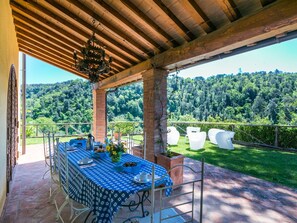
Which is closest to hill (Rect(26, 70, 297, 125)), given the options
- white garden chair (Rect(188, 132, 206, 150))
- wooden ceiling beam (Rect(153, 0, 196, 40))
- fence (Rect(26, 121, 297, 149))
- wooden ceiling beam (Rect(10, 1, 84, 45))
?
fence (Rect(26, 121, 297, 149))

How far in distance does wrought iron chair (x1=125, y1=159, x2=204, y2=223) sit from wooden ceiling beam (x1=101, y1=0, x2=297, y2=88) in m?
1.56

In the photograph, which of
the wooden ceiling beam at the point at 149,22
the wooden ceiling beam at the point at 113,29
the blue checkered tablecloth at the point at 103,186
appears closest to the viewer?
the blue checkered tablecloth at the point at 103,186

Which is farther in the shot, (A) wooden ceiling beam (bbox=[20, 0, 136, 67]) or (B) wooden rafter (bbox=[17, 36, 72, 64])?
(B) wooden rafter (bbox=[17, 36, 72, 64])

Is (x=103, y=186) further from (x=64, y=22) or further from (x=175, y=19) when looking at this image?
(x=64, y=22)

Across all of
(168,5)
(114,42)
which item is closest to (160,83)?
(114,42)

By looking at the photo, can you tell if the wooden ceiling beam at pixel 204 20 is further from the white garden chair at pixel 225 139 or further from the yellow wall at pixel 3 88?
the white garden chair at pixel 225 139

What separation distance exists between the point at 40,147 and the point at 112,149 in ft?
19.4

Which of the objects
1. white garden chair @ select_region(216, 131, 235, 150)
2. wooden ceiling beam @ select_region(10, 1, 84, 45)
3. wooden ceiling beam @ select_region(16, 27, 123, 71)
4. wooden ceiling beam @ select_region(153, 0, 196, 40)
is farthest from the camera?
white garden chair @ select_region(216, 131, 235, 150)

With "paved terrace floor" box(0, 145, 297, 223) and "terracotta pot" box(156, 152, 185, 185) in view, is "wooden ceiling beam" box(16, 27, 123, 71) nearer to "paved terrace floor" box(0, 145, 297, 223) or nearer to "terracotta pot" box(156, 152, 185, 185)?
"terracotta pot" box(156, 152, 185, 185)

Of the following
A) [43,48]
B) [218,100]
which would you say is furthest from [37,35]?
[218,100]

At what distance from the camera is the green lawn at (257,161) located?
165 inches

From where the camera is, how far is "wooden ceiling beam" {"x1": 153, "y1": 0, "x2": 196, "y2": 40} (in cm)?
247

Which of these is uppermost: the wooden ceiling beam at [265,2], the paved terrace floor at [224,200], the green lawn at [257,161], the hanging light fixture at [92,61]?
the wooden ceiling beam at [265,2]

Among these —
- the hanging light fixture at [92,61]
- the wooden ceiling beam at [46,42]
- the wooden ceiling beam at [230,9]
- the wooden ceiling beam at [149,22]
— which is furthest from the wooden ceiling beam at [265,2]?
the wooden ceiling beam at [46,42]
